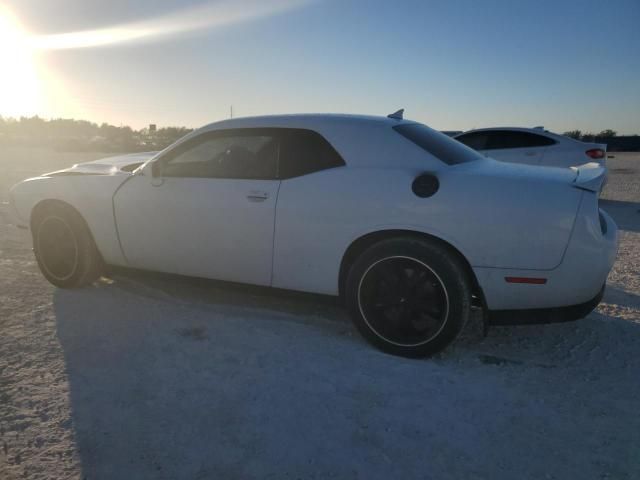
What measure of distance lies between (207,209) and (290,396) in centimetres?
155

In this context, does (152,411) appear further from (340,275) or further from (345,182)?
(345,182)

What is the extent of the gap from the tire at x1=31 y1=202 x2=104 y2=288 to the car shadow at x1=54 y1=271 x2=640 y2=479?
0.33 m

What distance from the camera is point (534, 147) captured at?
30.3 feet

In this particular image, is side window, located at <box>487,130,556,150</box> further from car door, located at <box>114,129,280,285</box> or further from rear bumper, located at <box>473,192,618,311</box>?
car door, located at <box>114,129,280,285</box>

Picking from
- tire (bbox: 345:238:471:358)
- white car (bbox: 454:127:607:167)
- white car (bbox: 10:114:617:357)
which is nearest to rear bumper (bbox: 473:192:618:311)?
white car (bbox: 10:114:617:357)

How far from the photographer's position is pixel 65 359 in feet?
9.50

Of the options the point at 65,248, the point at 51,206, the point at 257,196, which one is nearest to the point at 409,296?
the point at 257,196

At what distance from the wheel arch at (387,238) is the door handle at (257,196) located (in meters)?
0.69

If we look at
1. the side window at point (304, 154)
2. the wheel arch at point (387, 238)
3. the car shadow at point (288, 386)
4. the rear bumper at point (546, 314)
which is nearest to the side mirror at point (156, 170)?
the car shadow at point (288, 386)

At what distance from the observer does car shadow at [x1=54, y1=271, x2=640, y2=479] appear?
81.6 inches

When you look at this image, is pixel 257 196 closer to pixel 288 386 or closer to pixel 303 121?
pixel 303 121

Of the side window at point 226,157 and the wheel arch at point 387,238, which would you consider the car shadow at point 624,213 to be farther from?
the side window at point 226,157

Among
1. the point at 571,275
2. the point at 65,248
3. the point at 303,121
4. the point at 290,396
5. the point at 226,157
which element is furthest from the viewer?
the point at 65,248

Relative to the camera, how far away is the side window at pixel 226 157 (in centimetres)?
341
